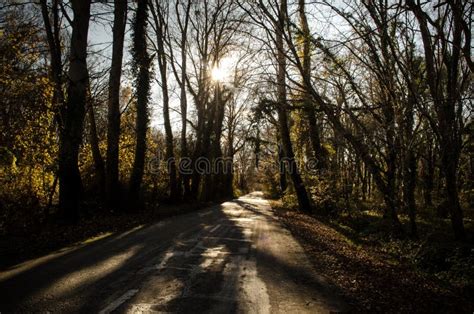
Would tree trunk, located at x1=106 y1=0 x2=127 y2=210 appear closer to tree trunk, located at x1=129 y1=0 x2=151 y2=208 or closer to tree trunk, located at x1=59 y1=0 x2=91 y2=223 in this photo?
tree trunk, located at x1=129 y1=0 x2=151 y2=208

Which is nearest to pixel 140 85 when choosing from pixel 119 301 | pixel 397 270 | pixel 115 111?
pixel 115 111

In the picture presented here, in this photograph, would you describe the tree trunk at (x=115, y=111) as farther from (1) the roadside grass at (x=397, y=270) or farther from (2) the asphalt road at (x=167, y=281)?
(1) the roadside grass at (x=397, y=270)

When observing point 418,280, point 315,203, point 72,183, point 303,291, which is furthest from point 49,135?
point 315,203

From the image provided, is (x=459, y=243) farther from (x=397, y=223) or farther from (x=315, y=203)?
(x=315, y=203)

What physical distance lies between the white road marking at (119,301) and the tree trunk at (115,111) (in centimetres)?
1147

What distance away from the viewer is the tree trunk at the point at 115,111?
1655 cm

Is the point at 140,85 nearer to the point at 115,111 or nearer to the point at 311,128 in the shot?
the point at 115,111

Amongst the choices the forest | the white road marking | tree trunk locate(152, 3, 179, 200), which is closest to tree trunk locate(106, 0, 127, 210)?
the forest

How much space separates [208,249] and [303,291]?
139 inches

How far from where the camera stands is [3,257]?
7.66m

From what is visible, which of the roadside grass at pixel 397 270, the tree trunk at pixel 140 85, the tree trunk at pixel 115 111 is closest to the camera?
the roadside grass at pixel 397 270

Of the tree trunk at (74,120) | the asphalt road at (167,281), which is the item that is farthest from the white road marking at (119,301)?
the tree trunk at (74,120)

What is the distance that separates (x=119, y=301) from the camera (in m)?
5.08

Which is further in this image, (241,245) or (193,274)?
(241,245)
